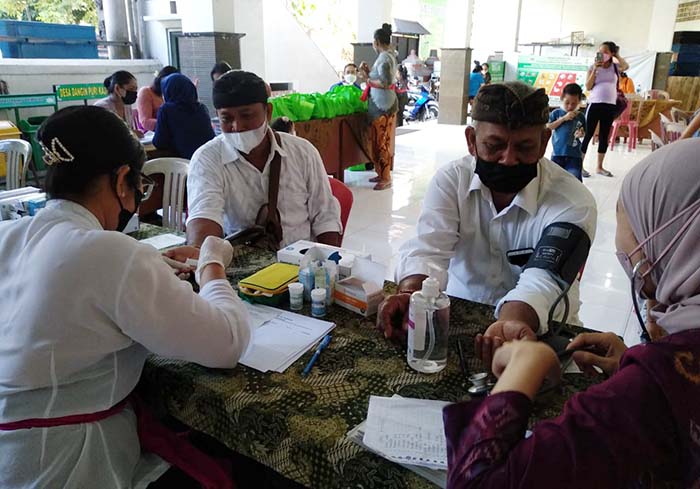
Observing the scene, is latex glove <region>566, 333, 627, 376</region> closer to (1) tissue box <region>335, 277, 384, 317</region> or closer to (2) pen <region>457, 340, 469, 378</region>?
(2) pen <region>457, 340, 469, 378</region>

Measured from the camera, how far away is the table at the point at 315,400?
95cm

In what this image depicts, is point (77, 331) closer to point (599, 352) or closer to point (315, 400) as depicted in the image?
point (315, 400)

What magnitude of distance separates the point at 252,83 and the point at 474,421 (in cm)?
178

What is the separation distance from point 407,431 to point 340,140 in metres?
5.52

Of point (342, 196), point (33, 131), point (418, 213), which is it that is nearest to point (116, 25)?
point (33, 131)

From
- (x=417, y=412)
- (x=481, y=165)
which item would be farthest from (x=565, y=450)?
(x=481, y=165)

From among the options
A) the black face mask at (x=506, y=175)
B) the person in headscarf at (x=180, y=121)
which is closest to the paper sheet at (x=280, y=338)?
the black face mask at (x=506, y=175)

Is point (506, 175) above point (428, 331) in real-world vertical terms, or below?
above

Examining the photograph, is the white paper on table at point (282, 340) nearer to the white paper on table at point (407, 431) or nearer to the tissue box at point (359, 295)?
the tissue box at point (359, 295)

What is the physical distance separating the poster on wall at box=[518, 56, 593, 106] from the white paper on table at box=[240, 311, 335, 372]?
1099 cm

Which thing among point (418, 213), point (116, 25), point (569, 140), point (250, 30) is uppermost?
point (116, 25)

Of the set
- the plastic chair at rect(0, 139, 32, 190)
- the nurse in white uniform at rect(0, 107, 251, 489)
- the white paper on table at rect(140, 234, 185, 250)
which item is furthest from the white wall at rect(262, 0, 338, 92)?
the nurse in white uniform at rect(0, 107, 251, 489)

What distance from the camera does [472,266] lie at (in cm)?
183

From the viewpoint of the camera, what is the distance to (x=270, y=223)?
7.34 ft
